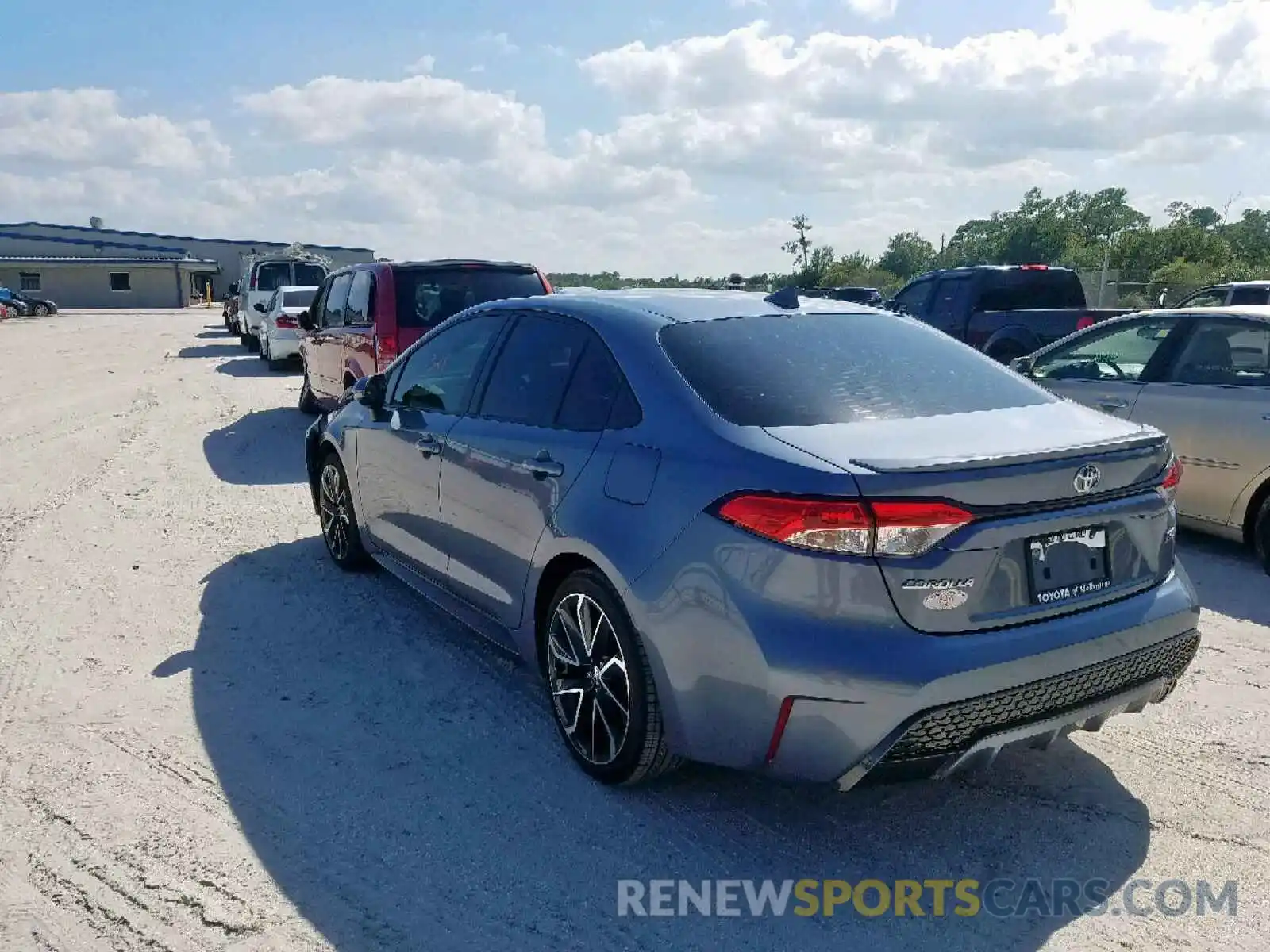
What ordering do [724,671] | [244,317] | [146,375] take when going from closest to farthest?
[724,671]
[146,375]
[244,317]

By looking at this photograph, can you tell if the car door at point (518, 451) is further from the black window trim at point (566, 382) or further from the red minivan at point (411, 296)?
the red minivan at point (411, 296)

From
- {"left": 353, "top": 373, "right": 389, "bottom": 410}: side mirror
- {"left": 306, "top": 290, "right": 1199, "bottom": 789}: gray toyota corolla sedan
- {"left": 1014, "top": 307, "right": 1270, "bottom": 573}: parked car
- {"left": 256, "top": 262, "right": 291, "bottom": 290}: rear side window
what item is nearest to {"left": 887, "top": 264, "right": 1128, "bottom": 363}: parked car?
{"left": 1014, "top": 307, "right": 1270, "bottom": 573}: parked car

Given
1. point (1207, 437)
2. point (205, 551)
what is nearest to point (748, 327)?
point (1207, 437)

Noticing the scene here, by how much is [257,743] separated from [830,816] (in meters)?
2.15

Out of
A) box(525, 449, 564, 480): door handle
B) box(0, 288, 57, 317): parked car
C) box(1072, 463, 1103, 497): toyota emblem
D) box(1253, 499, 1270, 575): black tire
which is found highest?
box(1072, 463, 1103, 497): toyota emblem

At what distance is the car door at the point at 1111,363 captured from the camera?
6660 millimetres

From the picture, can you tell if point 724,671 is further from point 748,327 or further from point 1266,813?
point 1266,813

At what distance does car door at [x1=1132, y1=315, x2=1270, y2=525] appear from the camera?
5980 mm

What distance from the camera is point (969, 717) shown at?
9.27 feet

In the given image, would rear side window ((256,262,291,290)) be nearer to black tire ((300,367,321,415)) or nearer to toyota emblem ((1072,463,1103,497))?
black tire ((300,367,321,415))

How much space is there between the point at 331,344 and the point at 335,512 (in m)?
4.68

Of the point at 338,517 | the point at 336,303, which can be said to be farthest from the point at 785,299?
the point at 336,303

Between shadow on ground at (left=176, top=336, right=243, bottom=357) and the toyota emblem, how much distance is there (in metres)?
24.1

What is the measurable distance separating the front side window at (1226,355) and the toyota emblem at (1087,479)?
3831 mm
